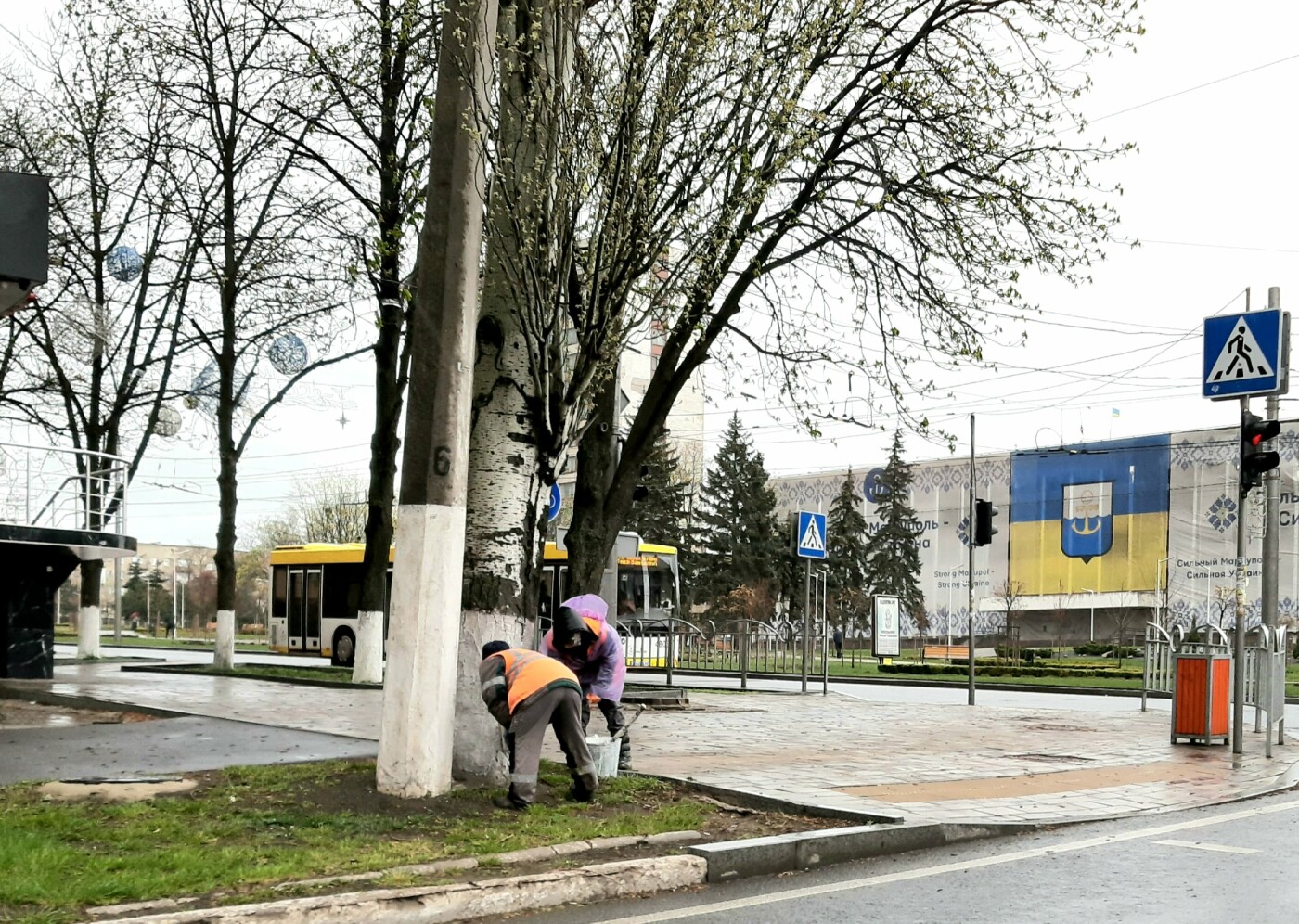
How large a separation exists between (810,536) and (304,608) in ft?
59.2

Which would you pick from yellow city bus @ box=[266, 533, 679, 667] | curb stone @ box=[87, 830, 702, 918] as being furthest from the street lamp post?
curb stone @ box=[87, 830, 702, 918]

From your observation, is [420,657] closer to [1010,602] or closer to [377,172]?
[377,172]

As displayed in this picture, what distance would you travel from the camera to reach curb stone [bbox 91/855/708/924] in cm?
538

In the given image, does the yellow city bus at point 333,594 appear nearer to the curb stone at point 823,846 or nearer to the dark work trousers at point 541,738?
the dark work trousers at point 541,738

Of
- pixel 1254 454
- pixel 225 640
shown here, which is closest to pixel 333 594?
pixel 225 640

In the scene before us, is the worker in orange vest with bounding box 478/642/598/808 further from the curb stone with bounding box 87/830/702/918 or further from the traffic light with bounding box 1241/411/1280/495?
the traffic light with bounding box 1241/411/1280/495

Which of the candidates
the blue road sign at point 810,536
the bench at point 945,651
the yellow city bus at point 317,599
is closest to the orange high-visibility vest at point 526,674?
the blue road sign at point 810,536

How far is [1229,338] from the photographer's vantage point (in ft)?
45.9

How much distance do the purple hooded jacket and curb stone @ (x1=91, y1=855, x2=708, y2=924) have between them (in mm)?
2674

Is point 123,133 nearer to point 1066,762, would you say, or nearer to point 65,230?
point 65,230

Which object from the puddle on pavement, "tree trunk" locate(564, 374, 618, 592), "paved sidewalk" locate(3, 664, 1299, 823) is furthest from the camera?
"tree trunk" locate(564, 374, 618, 592)

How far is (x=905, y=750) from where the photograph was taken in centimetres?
1344

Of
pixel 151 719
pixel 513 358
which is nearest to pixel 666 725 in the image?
pixel 151 719

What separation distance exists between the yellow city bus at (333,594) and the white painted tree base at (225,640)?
683 centimetres
